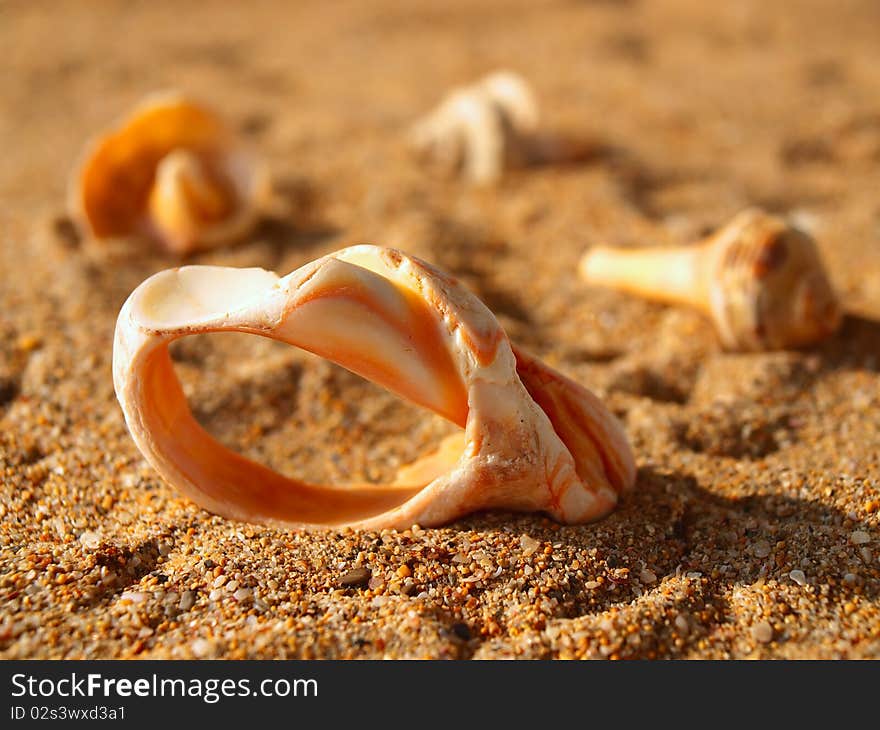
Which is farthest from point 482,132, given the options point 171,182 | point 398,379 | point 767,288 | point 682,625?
point 682,625

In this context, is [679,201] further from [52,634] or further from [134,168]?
[52,634]

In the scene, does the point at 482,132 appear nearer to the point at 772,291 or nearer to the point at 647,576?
the point at 772,291

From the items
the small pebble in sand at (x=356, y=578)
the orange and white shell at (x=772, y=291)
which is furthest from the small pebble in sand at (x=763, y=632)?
the orange and white shell at (x=772, y=291)

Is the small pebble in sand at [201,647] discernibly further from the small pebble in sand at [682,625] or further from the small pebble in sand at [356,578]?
the small pebble in sand at [682,625]

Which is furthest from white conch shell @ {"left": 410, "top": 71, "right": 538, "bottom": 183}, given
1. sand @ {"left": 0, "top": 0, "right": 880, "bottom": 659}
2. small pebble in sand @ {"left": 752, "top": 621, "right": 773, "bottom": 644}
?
small pebble in sand @ {"left": 752, "top": 621, "right": 773, "bottom": 644}

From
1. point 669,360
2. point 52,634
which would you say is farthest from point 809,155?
point 52,634

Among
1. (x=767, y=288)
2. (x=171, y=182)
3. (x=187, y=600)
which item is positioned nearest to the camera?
(x=187, y=600)

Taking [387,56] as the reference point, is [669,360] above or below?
below
